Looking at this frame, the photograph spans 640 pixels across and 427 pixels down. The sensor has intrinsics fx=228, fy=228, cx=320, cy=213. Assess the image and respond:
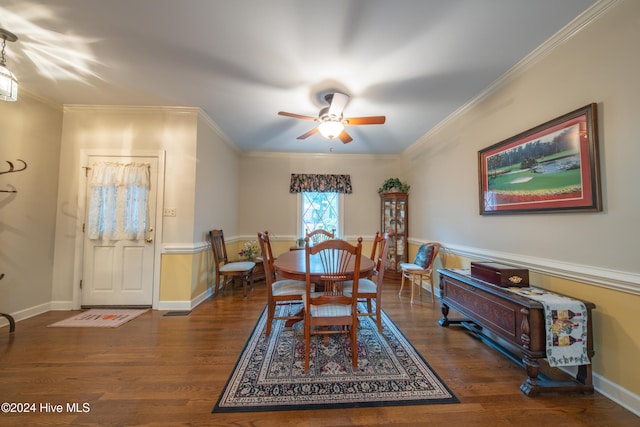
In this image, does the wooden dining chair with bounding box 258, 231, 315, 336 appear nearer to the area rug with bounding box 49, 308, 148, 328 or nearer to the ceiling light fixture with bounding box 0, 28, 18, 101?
the area rug with bounding box 49, 308, 148, 328

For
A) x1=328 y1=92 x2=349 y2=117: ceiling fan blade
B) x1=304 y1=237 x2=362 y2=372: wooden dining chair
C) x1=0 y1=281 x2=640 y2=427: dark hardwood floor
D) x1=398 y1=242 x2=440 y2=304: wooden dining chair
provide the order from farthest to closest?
x1=398 y1=242 x2=440 y2=304: wooden dining chair, x1=328 y1=92 x2=349 y2=117: ceiling fan blade, x1=304 y1=237 x2=362 y2=372: wooden dining chair, x1=0 y1=281 x2=640 y2=427: dark hardwood floor

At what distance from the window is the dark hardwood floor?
2555 millimetres

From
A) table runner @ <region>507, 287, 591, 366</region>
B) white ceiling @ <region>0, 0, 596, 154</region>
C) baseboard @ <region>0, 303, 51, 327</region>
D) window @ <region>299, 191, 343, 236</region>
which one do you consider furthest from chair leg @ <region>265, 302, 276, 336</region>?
baseboard @ <region>0, 303, 51, 327</region>

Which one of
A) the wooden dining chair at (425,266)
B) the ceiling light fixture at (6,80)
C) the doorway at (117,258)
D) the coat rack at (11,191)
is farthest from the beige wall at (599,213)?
the coat rack at (11,191)

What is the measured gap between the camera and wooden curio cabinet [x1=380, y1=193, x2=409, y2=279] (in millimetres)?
4340

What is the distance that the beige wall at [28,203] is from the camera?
7.84 feet

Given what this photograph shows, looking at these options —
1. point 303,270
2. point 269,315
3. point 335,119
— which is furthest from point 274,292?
point 335,119

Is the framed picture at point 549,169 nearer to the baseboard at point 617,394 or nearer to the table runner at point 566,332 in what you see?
the table runner at point 566,332

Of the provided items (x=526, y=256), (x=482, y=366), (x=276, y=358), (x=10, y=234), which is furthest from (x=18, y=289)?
(x=526, y=256)

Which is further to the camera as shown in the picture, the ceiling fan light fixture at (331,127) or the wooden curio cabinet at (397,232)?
the wooden curio cabinet at (397,232)

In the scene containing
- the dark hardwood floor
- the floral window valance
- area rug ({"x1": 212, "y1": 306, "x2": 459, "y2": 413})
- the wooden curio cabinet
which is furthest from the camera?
the floral window valance

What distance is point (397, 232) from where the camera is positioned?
173 inches

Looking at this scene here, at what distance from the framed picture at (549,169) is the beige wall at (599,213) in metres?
0.06

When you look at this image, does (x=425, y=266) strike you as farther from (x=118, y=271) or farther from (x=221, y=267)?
(x=118, y=271)
